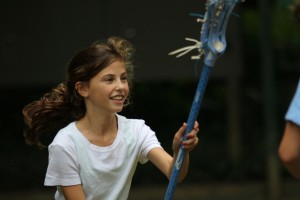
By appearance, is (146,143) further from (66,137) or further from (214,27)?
(214,27)

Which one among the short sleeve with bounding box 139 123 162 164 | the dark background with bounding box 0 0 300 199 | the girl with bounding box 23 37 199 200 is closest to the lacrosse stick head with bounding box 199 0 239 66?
the girl with bounding box 23 37 199 200

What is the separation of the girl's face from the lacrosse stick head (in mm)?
699

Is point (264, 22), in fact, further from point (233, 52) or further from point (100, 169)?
point (100, 169)

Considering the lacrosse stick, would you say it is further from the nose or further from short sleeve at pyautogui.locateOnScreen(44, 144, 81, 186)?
short sleeve at pyautogui.locateOnScreen(44, 144, 81, 186)

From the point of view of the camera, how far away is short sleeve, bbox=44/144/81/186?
3.32m

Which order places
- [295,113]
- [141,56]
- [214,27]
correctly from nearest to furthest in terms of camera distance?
[295,113]
[214,27]
[141,56]

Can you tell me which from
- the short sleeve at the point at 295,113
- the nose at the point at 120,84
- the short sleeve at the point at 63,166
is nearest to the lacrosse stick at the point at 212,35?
the short sleeve at the point at 295,113

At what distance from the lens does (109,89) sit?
335cm

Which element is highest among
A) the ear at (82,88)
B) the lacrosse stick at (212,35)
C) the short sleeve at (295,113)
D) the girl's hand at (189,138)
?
the lacrosse stick at (212,35)

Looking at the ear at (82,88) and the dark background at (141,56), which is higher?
the ear at (82,88)

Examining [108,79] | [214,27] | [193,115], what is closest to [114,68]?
[108,79]

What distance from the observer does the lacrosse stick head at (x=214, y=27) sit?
8.65ft

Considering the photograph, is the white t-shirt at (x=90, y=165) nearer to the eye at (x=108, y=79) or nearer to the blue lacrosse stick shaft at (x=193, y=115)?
the eye at (x=108, y=79)

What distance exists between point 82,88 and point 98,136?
0.23 meters
